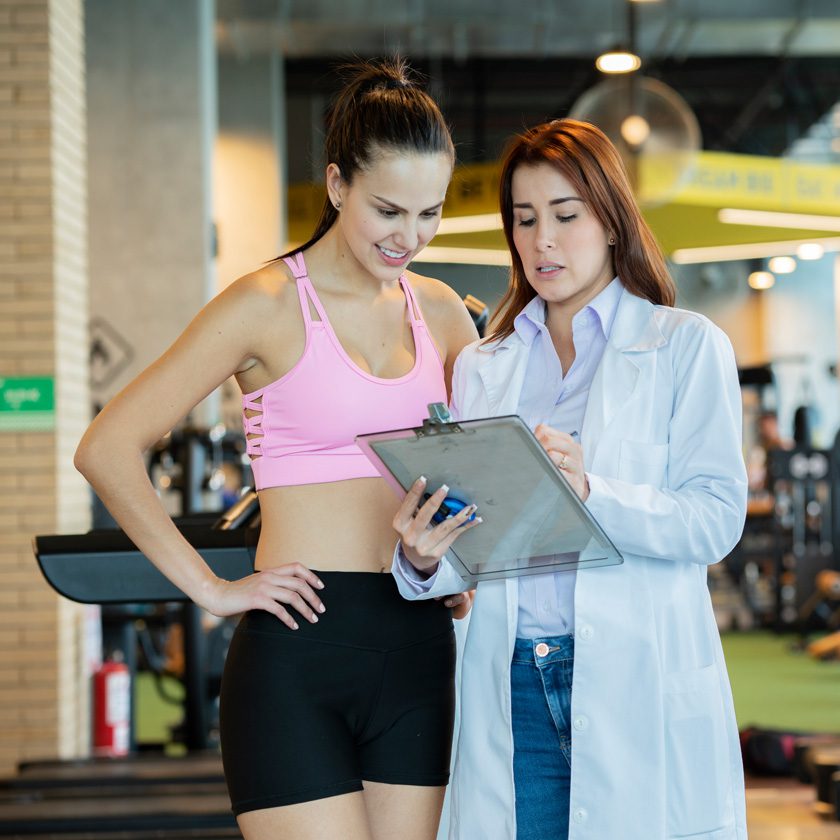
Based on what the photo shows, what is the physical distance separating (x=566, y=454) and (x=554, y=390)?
303 mm

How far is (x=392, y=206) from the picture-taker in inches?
68.6

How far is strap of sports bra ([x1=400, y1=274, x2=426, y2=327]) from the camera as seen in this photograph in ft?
6.19

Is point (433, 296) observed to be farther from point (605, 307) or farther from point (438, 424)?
point (438, 424)

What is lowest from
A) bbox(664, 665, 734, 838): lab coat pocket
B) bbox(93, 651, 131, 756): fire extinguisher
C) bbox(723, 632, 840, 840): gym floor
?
bbox(723, 632, 840, 840): gym floor

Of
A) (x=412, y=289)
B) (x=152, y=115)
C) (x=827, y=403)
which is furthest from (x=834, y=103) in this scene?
(x=412, y=289)

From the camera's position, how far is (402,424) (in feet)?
5.82

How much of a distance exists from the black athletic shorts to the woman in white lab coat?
7cm

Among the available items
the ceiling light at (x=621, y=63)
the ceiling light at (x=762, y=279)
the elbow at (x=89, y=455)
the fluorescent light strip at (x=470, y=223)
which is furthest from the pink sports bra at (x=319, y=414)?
the ceiling light at (x=762, y=279)

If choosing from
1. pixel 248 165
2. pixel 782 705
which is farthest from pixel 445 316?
pixel 248 165

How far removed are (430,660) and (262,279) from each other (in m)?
0.61

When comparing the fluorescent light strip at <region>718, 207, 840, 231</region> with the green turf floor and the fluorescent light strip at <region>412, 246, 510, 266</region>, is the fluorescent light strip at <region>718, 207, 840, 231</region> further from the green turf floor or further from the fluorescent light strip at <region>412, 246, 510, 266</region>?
the green turf floor

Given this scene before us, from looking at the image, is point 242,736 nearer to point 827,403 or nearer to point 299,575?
point 299,575

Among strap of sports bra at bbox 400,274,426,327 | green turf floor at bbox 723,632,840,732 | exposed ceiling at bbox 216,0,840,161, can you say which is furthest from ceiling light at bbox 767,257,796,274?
strap of sports bra at bbox 400,274,426,327

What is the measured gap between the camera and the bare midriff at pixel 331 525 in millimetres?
1733
